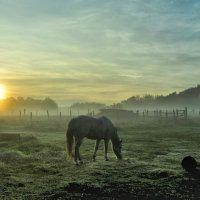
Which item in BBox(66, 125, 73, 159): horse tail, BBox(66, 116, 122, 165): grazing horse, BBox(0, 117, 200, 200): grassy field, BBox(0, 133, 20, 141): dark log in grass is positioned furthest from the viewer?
BBox(0, 133, 20, 141): dark log in grass

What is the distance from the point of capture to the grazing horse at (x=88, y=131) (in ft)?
64.6

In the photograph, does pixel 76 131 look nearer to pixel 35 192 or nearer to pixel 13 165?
pixel 13 165

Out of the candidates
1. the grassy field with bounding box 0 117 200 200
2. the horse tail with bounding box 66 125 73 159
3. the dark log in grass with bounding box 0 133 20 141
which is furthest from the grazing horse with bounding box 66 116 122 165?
the dark log in grass with bounding box 0 133 20 141

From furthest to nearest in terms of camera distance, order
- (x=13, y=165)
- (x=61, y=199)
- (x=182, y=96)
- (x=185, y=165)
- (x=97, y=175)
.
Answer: (x=182, y=96), (x=13, y=165), (x=185, y=165), (x=97, y=175), (x=61, y=199)

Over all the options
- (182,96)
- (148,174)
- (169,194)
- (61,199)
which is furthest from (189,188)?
(182,96)

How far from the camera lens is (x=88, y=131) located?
67.4 ft

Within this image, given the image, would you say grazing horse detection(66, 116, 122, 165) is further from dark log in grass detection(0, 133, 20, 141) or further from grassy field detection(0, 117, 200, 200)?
dark log in grass detection(0, 133, 20, 141)

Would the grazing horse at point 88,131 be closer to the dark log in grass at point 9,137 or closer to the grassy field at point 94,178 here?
the grassy field at point 94,178

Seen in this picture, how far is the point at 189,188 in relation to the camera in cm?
1420

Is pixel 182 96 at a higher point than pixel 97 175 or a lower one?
higher

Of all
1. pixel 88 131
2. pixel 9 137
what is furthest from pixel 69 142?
pixel 9 137

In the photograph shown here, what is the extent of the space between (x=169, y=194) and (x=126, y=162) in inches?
275

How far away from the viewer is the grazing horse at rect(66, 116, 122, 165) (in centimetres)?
1970

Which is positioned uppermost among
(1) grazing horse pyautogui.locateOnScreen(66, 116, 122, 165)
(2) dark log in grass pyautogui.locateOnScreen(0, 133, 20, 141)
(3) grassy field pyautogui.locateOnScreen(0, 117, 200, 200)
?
(1) grazing horse pyautogui.locateOnScreen(66, 116, 122, 165)
